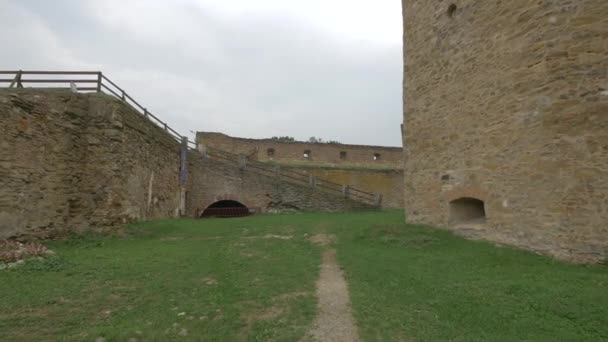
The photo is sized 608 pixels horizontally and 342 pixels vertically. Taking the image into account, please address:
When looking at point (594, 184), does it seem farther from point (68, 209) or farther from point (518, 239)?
point (68, 209)

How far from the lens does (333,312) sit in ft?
14.4

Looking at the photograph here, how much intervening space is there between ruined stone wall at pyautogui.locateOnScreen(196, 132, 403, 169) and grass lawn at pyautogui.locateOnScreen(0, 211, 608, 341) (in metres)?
15.7

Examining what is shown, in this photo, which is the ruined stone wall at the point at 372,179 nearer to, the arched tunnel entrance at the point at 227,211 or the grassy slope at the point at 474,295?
the arched tunnel entrance at the point at 227,211

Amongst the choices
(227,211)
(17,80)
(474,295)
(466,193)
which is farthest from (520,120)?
(227,211)

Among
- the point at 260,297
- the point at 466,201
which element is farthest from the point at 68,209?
the point at 466,201

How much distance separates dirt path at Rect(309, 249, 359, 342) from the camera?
3.80 metres

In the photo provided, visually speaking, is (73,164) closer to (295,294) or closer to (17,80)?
(17,80)

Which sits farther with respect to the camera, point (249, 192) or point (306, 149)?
point (306, 149)

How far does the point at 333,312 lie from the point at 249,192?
14.6 metres

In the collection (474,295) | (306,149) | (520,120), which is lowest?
(474,295)

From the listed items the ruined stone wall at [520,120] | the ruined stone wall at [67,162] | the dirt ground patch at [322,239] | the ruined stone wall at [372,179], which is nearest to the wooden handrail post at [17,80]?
the ruined stone wall at [67,162]

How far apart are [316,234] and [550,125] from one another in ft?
21.3

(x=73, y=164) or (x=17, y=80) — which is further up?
(x=17, y=80)

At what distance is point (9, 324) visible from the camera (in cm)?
399
